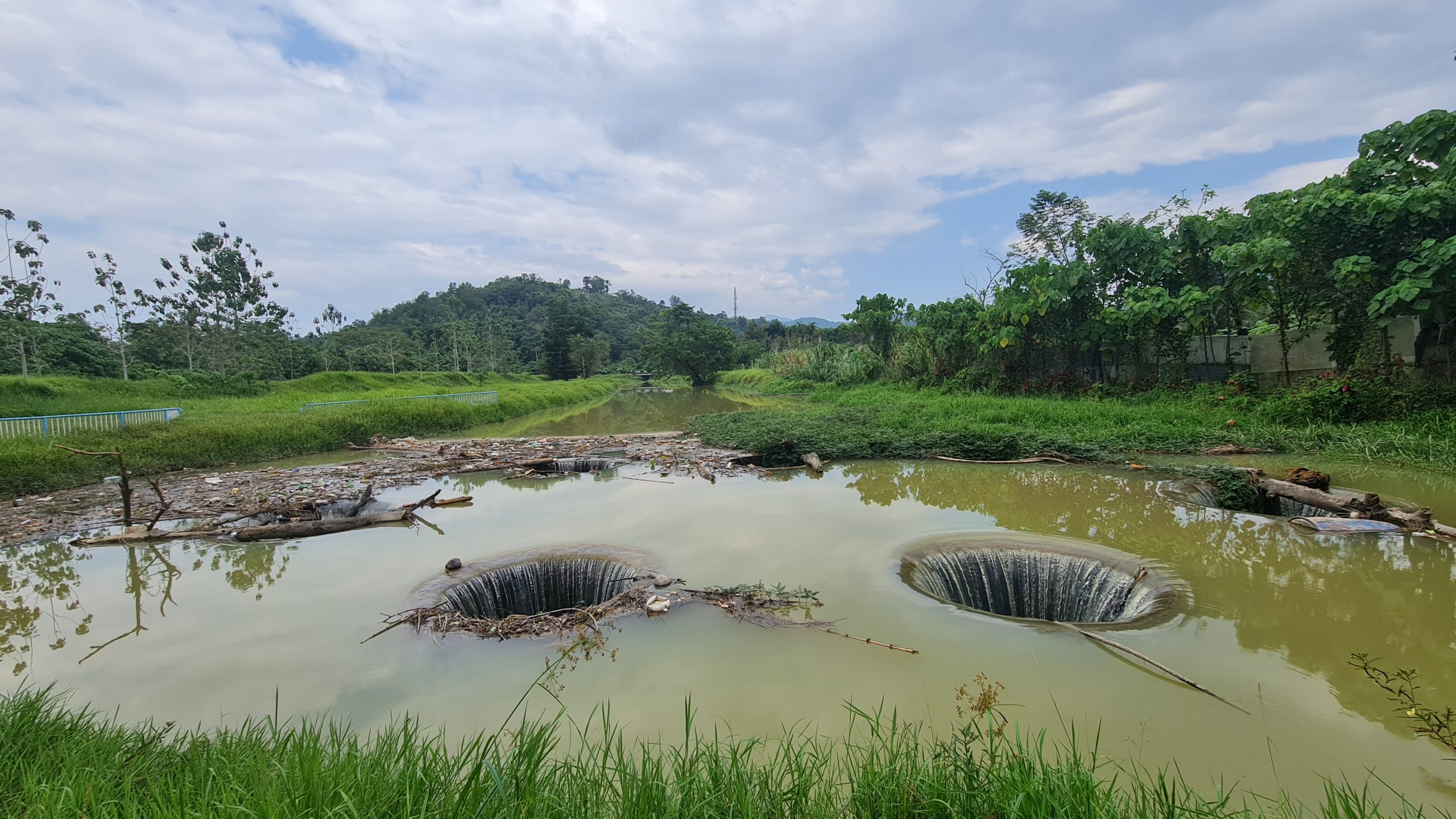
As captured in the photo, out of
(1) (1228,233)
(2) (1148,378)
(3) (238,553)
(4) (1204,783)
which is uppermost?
(1) (1228,233)

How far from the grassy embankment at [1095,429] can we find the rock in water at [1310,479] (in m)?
2.33

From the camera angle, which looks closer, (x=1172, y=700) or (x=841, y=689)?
(x=1172, y=700)

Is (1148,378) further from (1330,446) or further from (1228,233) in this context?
(1330,446)

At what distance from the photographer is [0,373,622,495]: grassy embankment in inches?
358

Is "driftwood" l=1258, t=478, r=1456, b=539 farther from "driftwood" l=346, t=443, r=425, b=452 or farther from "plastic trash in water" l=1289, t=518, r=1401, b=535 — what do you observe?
"driftwood" l=346, t=443, r=425, b=452

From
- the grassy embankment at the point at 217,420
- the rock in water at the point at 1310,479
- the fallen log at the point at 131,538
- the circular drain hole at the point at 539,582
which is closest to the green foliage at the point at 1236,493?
the rock in water at the point at 1310,479

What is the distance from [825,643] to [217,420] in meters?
15.4

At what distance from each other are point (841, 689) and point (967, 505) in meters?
4.43

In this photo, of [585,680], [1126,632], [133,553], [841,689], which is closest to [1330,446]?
[1126,632]

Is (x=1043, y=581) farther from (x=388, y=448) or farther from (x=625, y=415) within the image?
(x=625, y=415)

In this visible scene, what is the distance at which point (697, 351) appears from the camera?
39.7m

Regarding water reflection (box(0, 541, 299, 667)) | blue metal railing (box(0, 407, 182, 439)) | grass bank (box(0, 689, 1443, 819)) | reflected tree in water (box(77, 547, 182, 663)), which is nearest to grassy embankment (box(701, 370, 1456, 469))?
water reflection (box(0, 541, 299, 667))

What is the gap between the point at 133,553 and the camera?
6121 mm

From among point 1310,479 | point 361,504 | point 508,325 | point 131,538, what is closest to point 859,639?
point 1310,479
